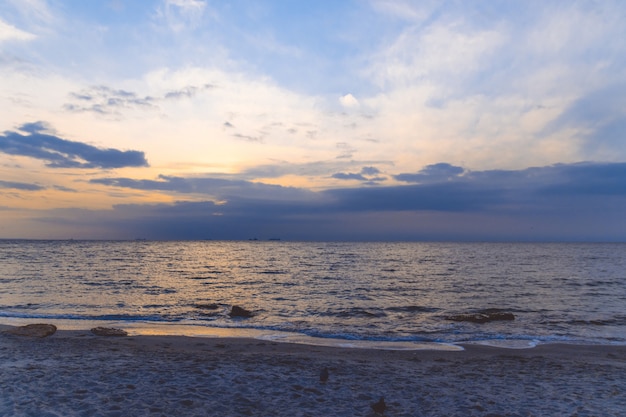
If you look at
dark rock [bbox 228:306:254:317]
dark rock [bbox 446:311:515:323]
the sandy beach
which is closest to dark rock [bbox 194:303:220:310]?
dark rock [bbox 228:306:254:317]

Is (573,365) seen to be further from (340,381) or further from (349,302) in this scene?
(349,302)

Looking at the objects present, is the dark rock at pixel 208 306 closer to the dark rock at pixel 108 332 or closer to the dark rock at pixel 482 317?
the dark rock at pixel 108 332

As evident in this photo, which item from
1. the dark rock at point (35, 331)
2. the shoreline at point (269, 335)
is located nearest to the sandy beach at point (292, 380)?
the dark rock at point (35, 331)

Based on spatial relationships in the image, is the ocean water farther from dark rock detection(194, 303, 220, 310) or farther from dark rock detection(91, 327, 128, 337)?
dark rock detection(91, 327, 128, 337)

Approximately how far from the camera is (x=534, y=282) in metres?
45.5

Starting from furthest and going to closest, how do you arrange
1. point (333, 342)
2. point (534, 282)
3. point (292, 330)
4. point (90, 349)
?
point (534, 282)
point (292, 330)
point (333, 342)
point (90, 349)

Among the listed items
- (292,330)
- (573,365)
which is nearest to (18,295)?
(292,330)

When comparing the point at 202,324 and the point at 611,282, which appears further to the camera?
the point at 611,282

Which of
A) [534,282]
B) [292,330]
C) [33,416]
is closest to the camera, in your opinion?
[33,416]

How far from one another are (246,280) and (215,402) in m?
38.6

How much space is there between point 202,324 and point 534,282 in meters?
37.6

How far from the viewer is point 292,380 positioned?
11.5 meters

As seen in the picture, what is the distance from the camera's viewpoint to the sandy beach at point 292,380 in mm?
9336

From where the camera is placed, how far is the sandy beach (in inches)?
368
